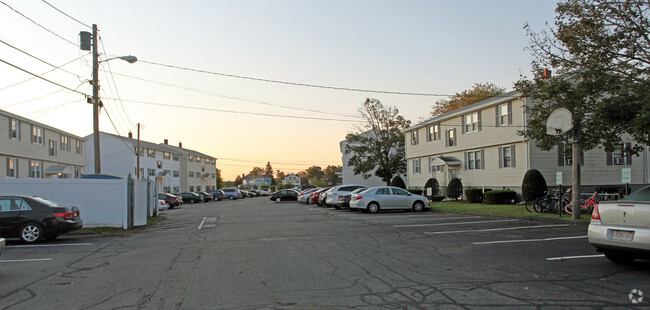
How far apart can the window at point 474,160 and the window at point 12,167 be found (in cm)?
3247

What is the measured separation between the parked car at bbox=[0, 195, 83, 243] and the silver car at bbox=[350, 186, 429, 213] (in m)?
13.1

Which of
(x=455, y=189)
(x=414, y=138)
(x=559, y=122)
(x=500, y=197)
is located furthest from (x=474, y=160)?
(x=559, y=122)

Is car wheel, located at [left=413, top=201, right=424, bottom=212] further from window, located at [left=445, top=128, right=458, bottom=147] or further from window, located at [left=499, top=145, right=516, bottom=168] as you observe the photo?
window, located at [left=445, top=128, right=458, bottom=147]

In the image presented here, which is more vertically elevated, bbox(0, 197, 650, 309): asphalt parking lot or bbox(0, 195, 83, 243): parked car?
bbox(0, 195, 83, 243): parked car

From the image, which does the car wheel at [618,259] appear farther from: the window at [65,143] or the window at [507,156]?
the window at [65,143]

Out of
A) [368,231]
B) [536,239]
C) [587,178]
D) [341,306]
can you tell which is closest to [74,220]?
[368,231]

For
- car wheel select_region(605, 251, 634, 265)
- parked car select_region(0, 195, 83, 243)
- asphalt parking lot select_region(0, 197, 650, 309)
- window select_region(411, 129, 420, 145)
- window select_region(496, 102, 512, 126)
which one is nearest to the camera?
asphalt parking lot select_region(0, 197, 650, 309)

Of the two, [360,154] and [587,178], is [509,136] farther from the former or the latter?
[360,154]

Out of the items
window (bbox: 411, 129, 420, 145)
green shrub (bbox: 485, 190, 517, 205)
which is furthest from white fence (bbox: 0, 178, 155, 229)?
window (bbox: 411, 129, 420, 145)

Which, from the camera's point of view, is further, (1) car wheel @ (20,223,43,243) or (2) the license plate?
(1) car wheel @ (20,223,43,243)

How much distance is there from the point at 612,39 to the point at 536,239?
6908 millimetres

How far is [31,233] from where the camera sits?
1252cm

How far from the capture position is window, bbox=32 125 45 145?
117ft

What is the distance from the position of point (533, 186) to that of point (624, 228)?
1803 cm
